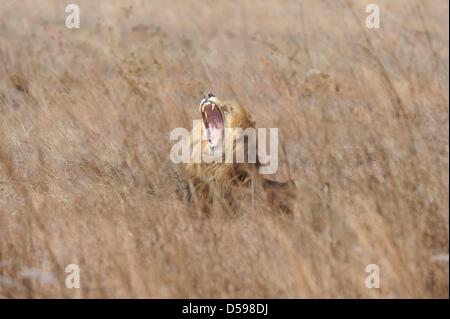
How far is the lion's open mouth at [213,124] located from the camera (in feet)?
10.9

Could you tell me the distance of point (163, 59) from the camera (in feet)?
17.4

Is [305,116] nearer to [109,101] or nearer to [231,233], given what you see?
[231,233]

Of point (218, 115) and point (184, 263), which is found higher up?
point (218, 115)

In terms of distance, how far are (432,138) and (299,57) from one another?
9.60 feet

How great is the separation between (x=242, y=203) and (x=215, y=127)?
2.26 ft

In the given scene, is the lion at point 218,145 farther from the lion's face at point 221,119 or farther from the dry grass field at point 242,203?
the dry grass field at point 242,203

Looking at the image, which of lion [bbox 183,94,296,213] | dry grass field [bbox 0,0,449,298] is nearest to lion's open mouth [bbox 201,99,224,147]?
lion [bbox 183,94,296,213]

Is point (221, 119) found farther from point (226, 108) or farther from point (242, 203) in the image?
point (242, 203)

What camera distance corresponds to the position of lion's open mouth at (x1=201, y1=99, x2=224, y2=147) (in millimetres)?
3326

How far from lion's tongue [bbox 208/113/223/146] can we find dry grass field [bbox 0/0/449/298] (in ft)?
0.69

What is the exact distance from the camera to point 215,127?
3.35 meters

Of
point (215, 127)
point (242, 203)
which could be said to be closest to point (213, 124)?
point (215, 127)
